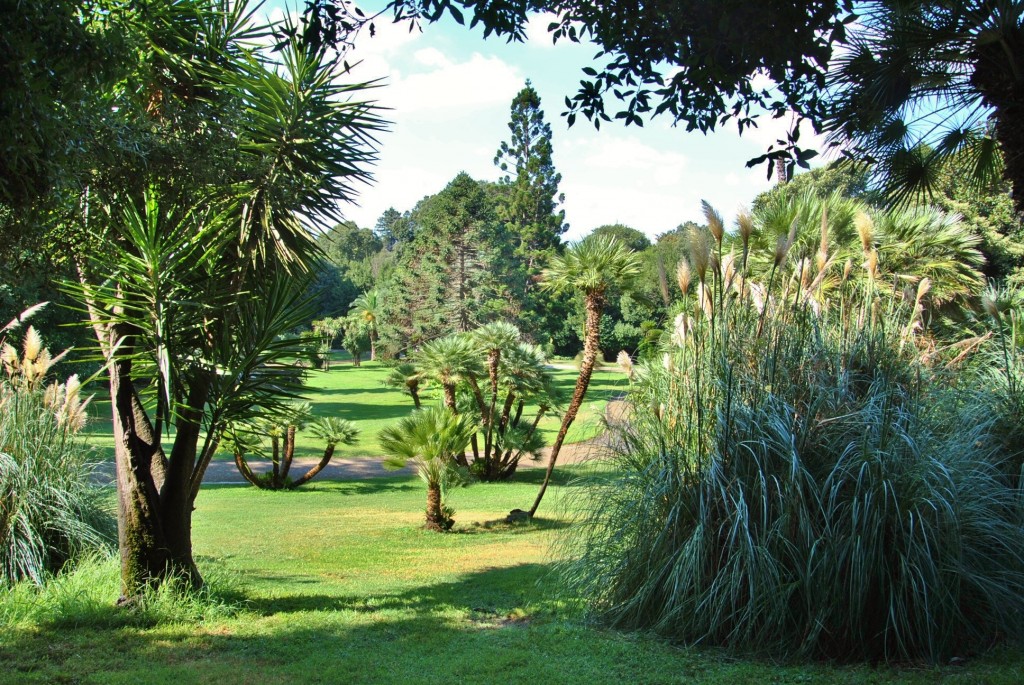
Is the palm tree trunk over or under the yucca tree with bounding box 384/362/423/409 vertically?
under

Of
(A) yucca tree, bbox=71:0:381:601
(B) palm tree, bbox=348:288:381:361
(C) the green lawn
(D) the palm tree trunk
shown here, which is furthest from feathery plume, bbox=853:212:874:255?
(B) palm tree, bbox=348:288:381:361

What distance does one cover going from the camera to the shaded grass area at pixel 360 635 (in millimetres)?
4652

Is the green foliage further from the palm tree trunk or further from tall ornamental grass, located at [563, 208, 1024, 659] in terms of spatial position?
tall ornamental grass, located at [563, 208, 1024, 659]

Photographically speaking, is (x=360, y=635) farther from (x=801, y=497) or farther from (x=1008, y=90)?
(x=1008, y=90)

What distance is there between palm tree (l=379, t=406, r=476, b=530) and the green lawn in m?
2.03

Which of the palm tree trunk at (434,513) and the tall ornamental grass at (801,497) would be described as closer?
the tall ornamental grass at (801,497)

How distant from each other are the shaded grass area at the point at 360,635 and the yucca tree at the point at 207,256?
732 millimetres

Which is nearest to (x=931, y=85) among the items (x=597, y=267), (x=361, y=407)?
(x=597, y=267)

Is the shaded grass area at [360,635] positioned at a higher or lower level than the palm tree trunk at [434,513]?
higher

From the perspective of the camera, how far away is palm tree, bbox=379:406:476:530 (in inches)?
502

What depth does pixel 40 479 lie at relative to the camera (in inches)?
298

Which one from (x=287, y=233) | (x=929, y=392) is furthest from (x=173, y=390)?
(x=929, y=392)

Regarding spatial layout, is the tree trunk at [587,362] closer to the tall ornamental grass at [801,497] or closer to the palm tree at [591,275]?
the palm tree at [591,275]

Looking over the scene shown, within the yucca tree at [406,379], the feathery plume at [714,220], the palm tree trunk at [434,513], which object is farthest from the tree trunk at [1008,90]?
the yucca tree at [406,379]
